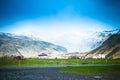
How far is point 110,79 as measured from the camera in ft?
131

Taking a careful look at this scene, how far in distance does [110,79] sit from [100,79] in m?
1.70

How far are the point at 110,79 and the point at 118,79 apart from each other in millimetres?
1339

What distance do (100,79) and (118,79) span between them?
304 cm

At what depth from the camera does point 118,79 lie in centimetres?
3966

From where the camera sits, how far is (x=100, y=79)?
40344mm
